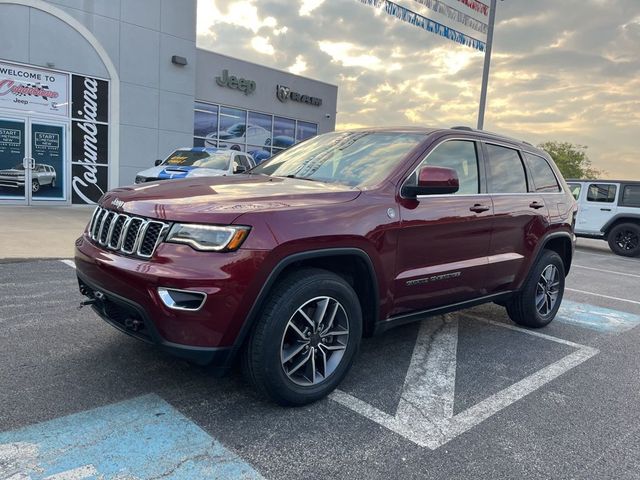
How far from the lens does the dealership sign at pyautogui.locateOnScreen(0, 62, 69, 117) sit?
12766 mm

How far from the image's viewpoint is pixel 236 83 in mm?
18922

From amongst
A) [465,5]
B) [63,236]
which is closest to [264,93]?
[465,5]

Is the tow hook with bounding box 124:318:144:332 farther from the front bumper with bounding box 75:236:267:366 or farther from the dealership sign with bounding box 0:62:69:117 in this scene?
the dealership sign with bounding box 0:62:69:117

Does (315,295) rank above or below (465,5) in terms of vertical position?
below

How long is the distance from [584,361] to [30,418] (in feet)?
13.4

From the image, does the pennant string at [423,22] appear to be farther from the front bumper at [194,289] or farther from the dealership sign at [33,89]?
the front bumper at [194,289]

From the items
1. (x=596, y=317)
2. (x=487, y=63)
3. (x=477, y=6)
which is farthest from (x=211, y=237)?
(x=487, y=63)

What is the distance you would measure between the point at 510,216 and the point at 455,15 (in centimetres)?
1158

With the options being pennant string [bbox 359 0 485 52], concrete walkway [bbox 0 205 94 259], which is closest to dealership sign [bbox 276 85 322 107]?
pennant string [bbox 359 0 485 52]

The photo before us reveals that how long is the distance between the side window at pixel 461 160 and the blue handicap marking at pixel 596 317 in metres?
2.42

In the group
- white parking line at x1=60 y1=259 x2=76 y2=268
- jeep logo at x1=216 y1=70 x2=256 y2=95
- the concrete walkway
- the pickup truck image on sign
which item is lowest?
white parking line at x1=60 y1=259 x2=76 y2=268

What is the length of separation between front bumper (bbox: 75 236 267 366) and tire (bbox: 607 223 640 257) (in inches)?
517

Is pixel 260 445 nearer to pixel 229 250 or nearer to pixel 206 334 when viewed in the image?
pixel 206 334

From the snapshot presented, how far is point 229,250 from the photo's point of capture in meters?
2.61
